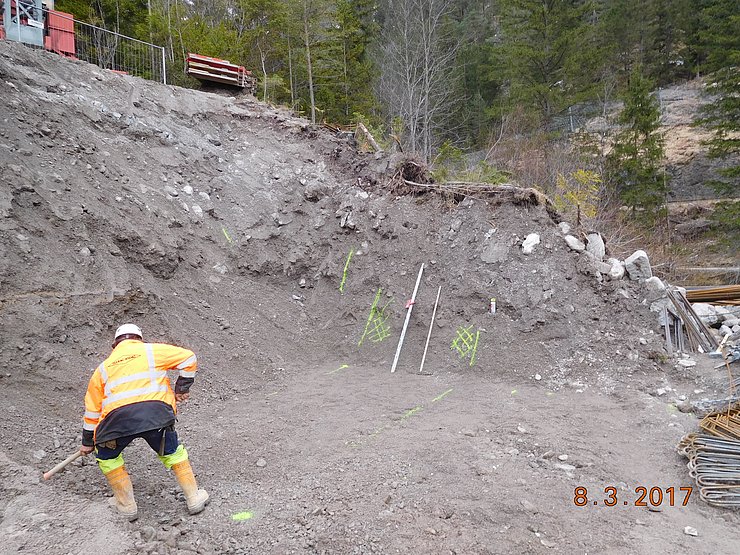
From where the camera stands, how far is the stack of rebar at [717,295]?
28.0 ft

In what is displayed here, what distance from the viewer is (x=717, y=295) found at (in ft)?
28.5

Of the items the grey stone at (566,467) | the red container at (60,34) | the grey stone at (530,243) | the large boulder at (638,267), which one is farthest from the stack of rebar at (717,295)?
the red container at (60,34)

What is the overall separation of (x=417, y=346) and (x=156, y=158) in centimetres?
523

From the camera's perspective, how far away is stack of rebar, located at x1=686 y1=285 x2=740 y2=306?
28.0 feet

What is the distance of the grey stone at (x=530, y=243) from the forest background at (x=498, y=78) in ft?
21.3

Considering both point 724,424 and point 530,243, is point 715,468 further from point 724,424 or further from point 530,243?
point 530,243

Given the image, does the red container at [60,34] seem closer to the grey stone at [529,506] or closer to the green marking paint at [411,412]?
the green marking paint at [411,412]

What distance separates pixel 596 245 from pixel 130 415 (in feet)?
22.2

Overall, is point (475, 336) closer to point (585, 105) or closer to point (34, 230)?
point (34, 230)

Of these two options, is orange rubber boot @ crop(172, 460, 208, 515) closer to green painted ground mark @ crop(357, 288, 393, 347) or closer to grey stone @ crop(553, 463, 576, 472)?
grey stone @ crop(553, 463, 576, 472)

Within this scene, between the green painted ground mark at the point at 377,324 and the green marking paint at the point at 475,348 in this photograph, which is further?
the green painted ground mark at the point at 377,324

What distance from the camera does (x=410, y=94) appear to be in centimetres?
1559

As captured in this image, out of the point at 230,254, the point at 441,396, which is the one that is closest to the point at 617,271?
the point at 441,396

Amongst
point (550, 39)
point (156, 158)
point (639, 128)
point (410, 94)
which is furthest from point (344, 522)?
point (550, 39)
